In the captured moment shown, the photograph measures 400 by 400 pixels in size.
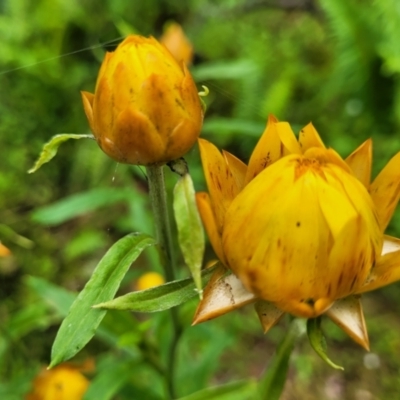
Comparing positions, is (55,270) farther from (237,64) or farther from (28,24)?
(28,24)


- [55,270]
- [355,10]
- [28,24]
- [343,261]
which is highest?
[343,261]

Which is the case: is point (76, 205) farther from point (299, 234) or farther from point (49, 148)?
point (299, 234)

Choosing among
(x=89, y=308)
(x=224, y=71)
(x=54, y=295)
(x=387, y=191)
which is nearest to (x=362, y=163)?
(x=387, y=191)

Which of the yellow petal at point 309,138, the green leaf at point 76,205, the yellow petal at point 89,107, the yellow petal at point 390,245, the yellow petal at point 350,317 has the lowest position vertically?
the green leaf at point 76,205

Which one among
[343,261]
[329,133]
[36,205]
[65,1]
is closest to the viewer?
[343,261]

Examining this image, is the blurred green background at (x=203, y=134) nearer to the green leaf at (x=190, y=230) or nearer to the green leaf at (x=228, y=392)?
the green leaf at (x=228, y=392)

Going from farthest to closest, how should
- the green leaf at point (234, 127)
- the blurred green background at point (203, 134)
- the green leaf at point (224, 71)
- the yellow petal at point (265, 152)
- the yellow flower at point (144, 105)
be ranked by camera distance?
the green leaf at point (224, 71), the green leaf at point (234, 127), the blurred green background at point (203, 134), the yellow petal at point (265, 152), the yellow flower at point (144, 105)

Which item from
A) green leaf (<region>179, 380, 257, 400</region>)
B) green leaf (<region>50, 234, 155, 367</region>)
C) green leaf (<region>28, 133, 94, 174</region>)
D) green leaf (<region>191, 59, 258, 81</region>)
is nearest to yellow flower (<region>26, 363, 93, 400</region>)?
green leaf (<region>179, 380, 257, 400</region>)

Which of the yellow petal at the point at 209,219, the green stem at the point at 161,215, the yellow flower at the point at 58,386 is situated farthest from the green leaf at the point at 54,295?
the yellow petal at the point at 209,219

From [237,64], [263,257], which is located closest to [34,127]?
[237,64]
